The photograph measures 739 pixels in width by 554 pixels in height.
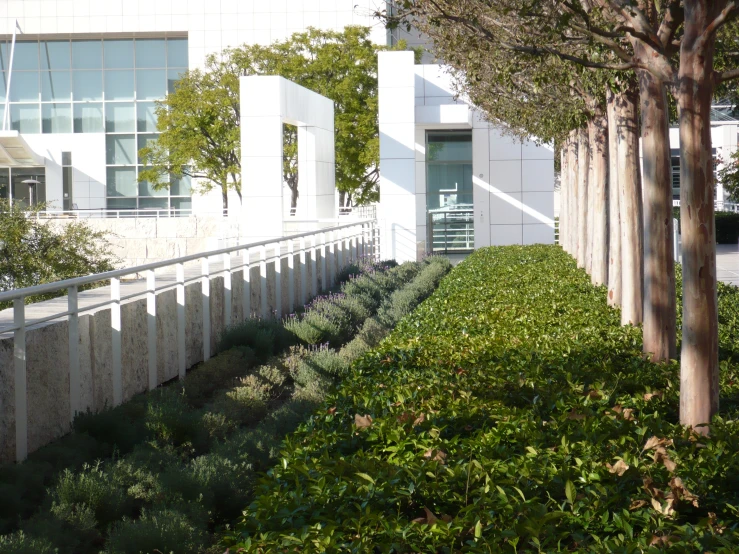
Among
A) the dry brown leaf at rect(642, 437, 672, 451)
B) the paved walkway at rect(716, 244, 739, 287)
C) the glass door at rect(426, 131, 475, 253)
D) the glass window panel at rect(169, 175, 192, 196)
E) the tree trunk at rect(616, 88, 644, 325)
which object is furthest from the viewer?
the glass window panel at rect(169, 175, 192, 196)

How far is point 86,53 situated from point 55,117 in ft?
12.1

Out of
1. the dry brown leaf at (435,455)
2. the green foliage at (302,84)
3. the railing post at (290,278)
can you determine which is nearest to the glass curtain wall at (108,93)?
the green foliage at (302,84)

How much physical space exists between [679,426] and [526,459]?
1091 millimetres

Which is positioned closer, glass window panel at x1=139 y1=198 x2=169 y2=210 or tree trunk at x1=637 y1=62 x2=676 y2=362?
tree trunk at x1=637 y1=62 x2=676 y2=362

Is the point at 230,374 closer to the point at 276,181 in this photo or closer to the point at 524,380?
the point at 524,380

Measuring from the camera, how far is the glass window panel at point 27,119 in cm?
5122

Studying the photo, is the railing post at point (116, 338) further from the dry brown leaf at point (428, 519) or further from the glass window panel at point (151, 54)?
the glass window panel at point (151, 54)

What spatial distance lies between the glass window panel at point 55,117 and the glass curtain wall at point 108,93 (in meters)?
0.05

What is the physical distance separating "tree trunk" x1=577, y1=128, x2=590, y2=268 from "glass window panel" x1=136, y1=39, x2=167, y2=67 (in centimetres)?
3514

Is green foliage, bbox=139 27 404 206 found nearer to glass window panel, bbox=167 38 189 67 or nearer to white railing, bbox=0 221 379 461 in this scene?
glass window panel, bbox=167 38 189 67

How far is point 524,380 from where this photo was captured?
6141 mm

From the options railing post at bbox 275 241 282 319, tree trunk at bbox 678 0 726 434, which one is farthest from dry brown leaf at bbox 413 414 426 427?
railing post at bbox 275 241 282 319

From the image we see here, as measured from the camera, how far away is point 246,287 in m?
13.5

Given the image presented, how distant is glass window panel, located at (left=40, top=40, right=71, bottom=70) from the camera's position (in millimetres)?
51750
